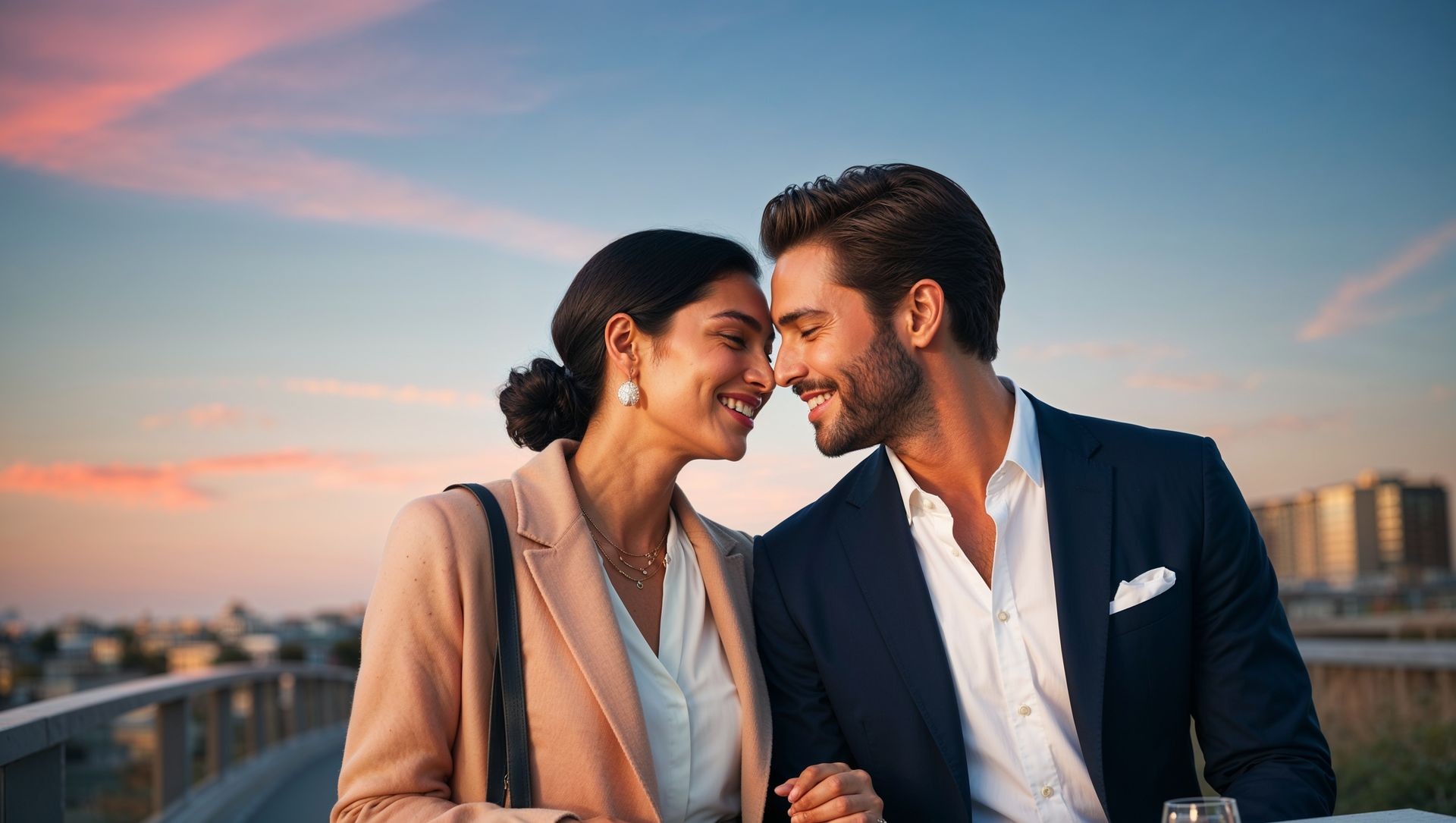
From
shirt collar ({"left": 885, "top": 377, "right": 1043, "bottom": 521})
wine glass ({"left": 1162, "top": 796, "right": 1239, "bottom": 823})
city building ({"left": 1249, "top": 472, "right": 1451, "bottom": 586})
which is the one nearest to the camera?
wine glass ({"left": 1162, "top": 796, "right": 1239, "bottom": 823})

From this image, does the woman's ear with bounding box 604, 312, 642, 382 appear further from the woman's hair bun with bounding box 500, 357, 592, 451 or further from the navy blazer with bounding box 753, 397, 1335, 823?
the navy blazer with bounding box 753, 397, 1335, 823

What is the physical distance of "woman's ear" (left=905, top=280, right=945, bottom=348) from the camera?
3.39 metres

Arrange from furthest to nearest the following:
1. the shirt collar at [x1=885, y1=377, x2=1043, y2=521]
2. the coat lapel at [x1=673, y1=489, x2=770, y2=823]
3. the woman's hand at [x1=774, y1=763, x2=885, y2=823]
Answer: the shirt collar at [x1=885, y1=377, x2=1043, y2=521]
the coat lapel at [x1=673, y1=489, x2=770, y2=823]
the woman's hand at [x1=774, y1=763, x2=885, y2=823]

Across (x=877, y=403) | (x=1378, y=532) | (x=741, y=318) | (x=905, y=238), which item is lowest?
(x=1378, y=532)

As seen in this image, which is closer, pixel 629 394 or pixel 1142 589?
pixel 1142 589

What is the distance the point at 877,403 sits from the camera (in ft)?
10.8

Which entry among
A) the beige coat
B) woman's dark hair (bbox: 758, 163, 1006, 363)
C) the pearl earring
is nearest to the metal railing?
the beige coat

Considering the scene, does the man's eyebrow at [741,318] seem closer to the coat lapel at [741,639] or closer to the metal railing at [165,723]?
the coat lapel at [741,639]

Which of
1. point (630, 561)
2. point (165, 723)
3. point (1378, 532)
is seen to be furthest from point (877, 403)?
point (1378, 532)

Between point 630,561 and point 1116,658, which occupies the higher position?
point 630,561

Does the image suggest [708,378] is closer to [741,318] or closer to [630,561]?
[741,318]

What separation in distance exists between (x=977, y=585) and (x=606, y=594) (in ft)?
3.18

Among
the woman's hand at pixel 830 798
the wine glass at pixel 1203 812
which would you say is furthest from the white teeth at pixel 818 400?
the wine glass at pixel 1203 812

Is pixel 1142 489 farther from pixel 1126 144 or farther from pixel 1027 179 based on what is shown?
pixel 1126 144
